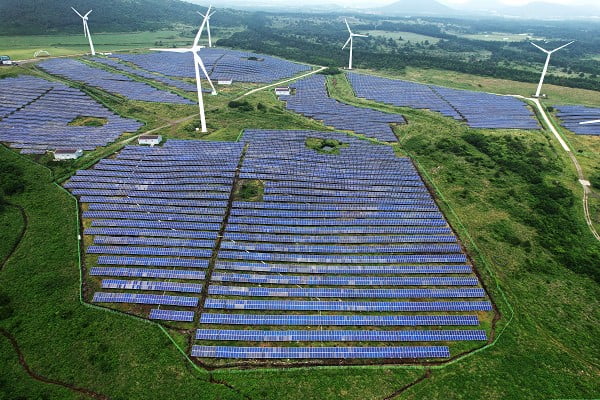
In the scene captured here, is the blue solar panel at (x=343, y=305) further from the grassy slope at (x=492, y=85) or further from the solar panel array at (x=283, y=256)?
the grassy slope at (x=492, y=85)

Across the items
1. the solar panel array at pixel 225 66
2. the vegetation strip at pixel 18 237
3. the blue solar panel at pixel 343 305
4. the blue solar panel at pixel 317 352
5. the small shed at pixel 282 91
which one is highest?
the solar panel array at pixel 225 66

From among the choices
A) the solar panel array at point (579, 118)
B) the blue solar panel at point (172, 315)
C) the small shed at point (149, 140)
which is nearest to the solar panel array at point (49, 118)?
the small shed at point (149, 140)

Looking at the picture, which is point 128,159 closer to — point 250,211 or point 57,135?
point 57,135

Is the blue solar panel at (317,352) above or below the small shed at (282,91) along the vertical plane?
below

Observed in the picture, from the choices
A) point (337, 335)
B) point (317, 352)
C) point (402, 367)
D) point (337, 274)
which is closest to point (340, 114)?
point (337, 274)

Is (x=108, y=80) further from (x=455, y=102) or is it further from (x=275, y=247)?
(x=455, y=102)

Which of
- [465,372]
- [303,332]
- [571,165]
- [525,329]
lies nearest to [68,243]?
[303,332]

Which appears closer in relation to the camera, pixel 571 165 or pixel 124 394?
pixel 124 394
